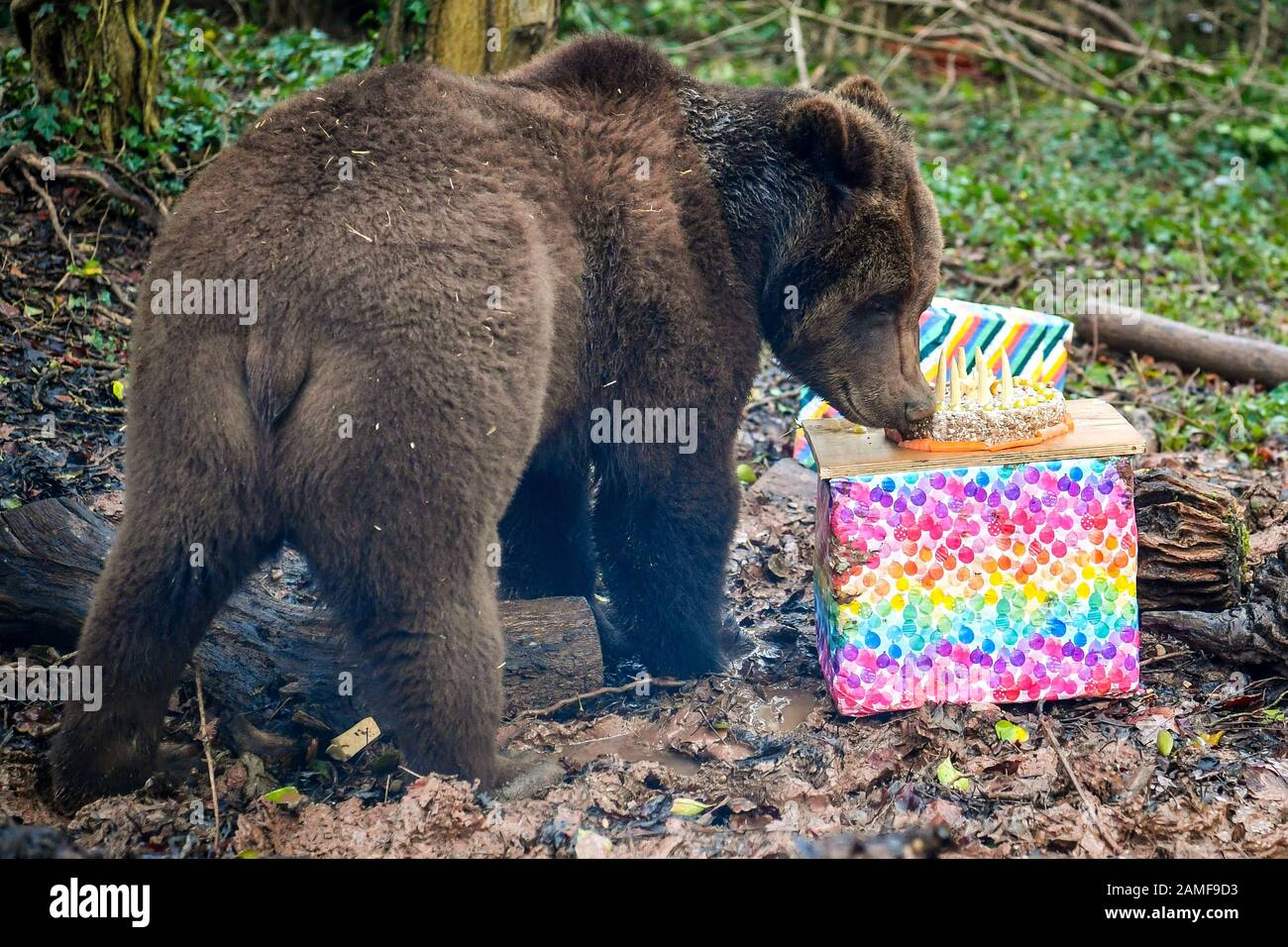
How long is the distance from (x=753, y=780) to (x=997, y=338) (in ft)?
9.53

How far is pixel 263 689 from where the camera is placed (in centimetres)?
479

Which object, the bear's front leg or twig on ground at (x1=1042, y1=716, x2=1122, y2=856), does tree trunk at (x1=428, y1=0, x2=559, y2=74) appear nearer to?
the bear's front leg

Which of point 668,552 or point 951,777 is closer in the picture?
point 951,777

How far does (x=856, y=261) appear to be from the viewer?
4.98 m

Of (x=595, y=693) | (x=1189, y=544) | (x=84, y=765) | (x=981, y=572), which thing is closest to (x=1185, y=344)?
(x=1189, y=544)

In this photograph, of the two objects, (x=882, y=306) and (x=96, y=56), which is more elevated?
(x=96, y=56)

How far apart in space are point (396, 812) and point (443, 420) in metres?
1.40

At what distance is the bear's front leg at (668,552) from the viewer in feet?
16.5

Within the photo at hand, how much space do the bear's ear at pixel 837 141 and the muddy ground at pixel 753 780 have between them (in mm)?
2256

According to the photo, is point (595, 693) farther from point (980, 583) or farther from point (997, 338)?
point (997, 338)

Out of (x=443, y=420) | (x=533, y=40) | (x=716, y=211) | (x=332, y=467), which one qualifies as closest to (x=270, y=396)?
(x=332, y=467)

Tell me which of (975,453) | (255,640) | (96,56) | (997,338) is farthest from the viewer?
(96,56)

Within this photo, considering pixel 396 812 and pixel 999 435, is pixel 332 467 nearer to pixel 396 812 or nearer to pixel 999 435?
pixel 396 812
